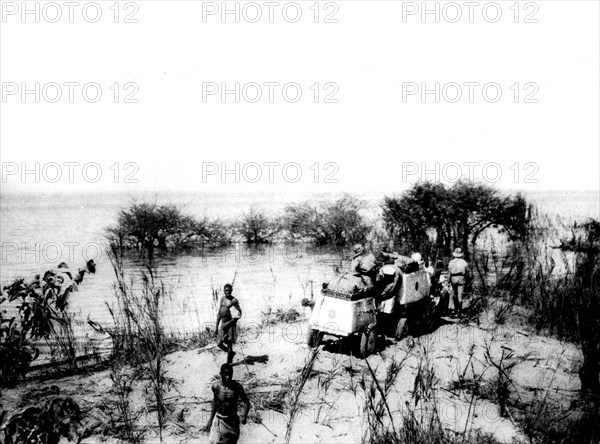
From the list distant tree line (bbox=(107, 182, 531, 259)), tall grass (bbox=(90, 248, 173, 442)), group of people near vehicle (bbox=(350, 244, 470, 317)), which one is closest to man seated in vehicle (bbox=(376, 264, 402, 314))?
group of people near vehicle (bbox=(350, 244, 470, 317))

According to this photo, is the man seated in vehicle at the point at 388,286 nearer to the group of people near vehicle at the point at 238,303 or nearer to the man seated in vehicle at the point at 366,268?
the group of people near vehicle at the point at 238,303

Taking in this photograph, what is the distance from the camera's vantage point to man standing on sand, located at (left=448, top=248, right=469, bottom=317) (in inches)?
442

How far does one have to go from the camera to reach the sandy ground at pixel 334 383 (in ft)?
21.2

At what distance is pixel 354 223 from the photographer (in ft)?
79.9

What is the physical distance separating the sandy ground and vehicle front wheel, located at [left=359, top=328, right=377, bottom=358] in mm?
196

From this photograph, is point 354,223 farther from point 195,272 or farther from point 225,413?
point 225,413

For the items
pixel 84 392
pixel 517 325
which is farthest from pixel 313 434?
pixel 517 325

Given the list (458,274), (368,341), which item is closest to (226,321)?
(368,341)

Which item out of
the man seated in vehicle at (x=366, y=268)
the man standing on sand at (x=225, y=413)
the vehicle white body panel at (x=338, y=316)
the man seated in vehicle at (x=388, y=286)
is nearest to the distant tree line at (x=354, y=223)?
the man seated in vehicle at (x=388, y=286)

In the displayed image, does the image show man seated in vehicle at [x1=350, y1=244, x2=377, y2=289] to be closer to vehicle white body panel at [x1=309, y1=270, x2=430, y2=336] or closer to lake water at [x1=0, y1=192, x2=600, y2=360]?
vehicle white body panel at [x1=309, y1=270, x2=430, y2=336]

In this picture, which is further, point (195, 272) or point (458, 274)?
point (195, 272)

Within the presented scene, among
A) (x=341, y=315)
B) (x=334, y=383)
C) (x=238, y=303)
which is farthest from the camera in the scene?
(x=238, y=303)

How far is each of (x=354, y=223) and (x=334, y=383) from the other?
17.0 meters

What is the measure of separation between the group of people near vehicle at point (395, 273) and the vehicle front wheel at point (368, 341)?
2.63 ft
